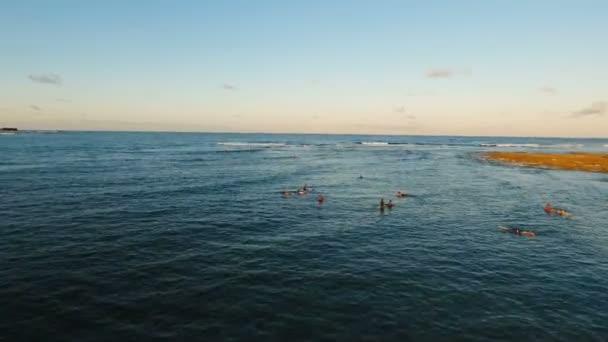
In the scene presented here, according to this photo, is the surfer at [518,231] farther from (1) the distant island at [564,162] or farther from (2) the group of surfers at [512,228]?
(1) the distant island at [564,162]

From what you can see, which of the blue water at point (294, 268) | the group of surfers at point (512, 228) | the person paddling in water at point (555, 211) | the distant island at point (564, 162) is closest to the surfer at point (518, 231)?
the group of surfers at point (512, 228)

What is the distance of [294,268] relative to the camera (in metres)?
27.0

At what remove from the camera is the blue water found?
1945 centimetres

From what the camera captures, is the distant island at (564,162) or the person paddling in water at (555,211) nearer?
the person paddling in water at (555,211)

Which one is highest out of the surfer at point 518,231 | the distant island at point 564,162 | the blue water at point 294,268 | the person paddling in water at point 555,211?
the distant island at point 564,162

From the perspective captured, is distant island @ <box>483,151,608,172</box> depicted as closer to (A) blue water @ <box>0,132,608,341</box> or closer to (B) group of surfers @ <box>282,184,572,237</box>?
(A) blue water @ <box>0,132,608,341</box>

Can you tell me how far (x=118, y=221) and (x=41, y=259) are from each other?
10987 millimetres

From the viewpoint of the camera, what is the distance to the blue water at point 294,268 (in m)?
19.5

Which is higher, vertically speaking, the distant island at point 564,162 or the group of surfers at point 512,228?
the distant island at point 564,162

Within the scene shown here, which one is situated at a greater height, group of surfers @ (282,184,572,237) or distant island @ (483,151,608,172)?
distant island @ (483,151,608,172)

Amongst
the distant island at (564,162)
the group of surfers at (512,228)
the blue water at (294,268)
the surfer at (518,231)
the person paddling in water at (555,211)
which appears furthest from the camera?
the distant island at (564,162)

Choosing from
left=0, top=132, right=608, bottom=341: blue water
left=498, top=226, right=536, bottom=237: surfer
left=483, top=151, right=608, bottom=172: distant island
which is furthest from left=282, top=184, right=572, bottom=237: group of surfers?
left=483, top=151, right=608, bottom=172: distant island

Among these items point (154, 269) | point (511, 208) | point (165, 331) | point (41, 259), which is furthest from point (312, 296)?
point (511, 208)

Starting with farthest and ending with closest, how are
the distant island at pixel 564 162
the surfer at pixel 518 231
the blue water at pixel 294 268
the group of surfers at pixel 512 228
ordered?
the distant island at pixel 564 162 < the group of surfers at pixel 512 228 < the surfer at pixel 518 231 < the blue water at pixel 294 268
